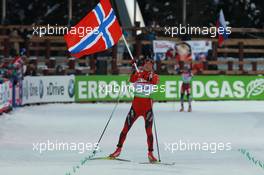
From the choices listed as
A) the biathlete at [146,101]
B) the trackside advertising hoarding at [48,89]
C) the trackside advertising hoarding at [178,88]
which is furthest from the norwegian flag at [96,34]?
the trackside advertising hoarding at [178,88]

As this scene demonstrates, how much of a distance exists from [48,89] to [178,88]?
5.86 m

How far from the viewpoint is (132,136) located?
19.6 m

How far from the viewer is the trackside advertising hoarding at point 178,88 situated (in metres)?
33.6

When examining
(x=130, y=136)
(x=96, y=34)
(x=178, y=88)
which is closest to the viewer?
(x=96, y=34)

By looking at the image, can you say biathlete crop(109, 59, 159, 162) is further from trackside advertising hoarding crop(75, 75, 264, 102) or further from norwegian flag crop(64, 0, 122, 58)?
trackside advertising hoarding crop(75, 75, 264, 102)

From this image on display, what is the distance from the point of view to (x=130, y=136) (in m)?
19.6

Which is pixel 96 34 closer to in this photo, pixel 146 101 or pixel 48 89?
pixel 146 101

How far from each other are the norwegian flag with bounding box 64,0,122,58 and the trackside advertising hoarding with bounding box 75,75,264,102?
690 inches

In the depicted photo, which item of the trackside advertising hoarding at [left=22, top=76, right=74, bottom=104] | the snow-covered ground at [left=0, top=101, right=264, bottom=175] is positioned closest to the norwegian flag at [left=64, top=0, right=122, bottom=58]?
the snow-covered ground at [left=0, top=101, right=264, bottom=175]

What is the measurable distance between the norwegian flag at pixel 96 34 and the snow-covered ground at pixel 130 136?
81.5 inches

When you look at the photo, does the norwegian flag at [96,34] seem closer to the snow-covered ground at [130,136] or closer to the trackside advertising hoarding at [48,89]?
the snow-covered ground at [130,136]

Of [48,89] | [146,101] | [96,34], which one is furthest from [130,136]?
[48,89]

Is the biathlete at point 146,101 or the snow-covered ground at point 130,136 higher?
the biathlete at point 146,101

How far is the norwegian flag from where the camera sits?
1562 cm
